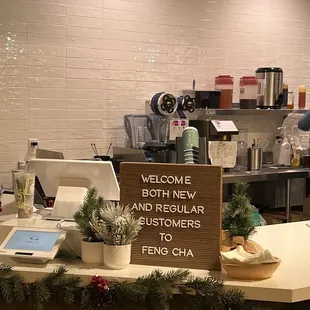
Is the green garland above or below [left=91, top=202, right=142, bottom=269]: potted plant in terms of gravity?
below

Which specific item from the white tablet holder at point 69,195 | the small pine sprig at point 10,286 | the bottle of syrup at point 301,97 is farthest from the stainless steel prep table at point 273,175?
the small pine sprig at point 10,286

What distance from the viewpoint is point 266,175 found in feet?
14.4

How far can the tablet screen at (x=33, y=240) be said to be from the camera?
2.02m

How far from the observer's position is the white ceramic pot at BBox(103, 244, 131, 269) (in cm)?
193

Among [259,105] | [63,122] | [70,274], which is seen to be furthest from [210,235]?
[259,105]

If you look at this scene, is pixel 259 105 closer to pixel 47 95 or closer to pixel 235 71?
pixel 235 71

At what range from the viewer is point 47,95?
4215mm

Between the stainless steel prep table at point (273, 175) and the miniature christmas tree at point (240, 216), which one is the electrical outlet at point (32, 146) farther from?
the miniature christmas tree at point (240, 216)

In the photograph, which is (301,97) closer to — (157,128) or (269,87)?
(269,87)

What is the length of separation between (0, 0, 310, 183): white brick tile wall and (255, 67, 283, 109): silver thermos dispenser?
287 millimetres

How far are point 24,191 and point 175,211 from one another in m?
0.82

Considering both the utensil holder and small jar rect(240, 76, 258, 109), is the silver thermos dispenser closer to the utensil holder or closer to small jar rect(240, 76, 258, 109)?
small jar rect(240, 76, 258, 109)

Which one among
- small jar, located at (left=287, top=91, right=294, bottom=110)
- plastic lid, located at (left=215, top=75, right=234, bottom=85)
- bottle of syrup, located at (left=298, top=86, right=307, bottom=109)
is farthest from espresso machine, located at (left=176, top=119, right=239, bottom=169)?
bottle of syrup, located at (left=298, top=86, right=307, bottom=109)

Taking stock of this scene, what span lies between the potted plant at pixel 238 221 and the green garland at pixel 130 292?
0.81 ft
